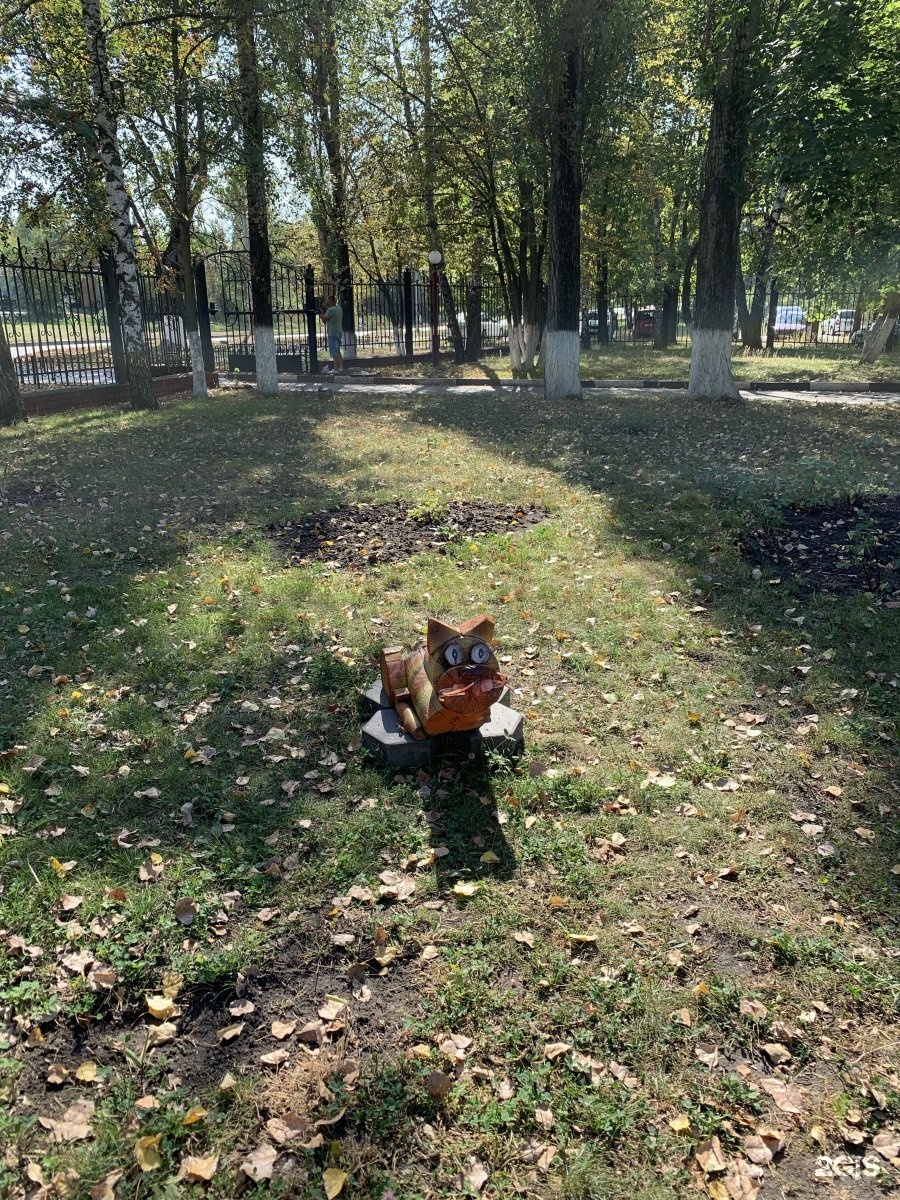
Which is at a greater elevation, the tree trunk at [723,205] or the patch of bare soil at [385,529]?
the tree trunk at [723,205]

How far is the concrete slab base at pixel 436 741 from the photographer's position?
3.91 meters

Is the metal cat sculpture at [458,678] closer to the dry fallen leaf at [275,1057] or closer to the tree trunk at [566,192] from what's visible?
the dry fallen leaf at [275,1057]

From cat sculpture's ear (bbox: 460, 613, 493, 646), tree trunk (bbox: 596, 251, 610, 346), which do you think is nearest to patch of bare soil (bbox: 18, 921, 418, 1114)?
cat sculpture's ear (bbox: 460, 613, 493, 646)

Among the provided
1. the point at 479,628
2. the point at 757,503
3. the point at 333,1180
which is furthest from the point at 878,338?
the point at 333,1180

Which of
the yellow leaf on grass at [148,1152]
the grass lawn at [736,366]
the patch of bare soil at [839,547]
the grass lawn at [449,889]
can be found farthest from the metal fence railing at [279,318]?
the yellow leaf on grass at [148,1152]

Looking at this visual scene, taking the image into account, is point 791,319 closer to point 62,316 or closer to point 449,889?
point 62,316

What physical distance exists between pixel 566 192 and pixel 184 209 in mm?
7005

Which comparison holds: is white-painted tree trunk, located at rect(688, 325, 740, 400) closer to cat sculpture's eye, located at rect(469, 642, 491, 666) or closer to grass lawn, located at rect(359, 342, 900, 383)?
grass lawn, located at rect(359, 342, 900, 383)

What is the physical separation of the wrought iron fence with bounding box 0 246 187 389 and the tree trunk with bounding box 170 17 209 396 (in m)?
0.85

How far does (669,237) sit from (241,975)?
3578 centimetres

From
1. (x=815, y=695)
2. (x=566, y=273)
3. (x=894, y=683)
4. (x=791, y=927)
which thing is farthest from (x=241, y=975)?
(x=566, y=273)

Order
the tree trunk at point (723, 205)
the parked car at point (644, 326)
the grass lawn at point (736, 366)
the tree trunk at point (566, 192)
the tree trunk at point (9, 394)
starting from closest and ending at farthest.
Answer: the tree trunk at point (723, 205) < the tree trunk at point (9, 394) < the tree trunk at point (566, 192) < the grass lawn at point (736, 366) < the parked car at point (644, 326)

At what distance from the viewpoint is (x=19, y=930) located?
298cm

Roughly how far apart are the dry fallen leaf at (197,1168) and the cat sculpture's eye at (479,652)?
74.4 inches
